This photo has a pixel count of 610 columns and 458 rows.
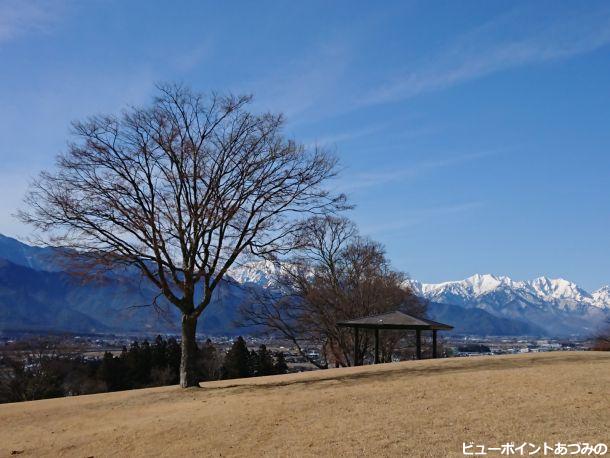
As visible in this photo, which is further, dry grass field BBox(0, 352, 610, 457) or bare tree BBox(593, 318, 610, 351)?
bare tree BBox(593, 318, 610, 351)

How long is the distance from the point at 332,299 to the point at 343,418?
3076 centimetres

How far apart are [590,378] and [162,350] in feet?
134

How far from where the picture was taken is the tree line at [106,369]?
41531mm

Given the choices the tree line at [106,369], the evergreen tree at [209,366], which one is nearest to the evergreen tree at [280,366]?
the tree line at [106,369]

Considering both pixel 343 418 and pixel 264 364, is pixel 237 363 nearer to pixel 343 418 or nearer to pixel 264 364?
pixel 264 364

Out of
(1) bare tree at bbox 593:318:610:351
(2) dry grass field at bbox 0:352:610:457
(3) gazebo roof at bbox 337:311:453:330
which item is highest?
(3) gazebo roof at bbox 337:311:453:330

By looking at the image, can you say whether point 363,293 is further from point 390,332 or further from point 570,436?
point 570,436

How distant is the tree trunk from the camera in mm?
21375

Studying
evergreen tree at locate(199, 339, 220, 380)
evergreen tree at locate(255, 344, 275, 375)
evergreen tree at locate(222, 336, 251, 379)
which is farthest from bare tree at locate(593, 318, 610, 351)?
evergreen tree at locate(199, 339, 220, 380)

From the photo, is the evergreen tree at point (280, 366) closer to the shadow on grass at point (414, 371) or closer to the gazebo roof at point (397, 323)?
the gazebo roof at point (397, 323)

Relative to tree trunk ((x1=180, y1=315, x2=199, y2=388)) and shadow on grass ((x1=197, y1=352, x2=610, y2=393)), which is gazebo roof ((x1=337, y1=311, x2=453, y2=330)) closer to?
shadow on grass ((x1=197, y1=352, x2=610, y2=393))

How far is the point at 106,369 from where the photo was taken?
47.3m

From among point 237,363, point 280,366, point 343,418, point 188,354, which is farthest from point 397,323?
point 280,366

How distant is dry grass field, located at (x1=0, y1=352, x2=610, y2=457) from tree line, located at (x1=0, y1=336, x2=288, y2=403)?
77.7 ft
